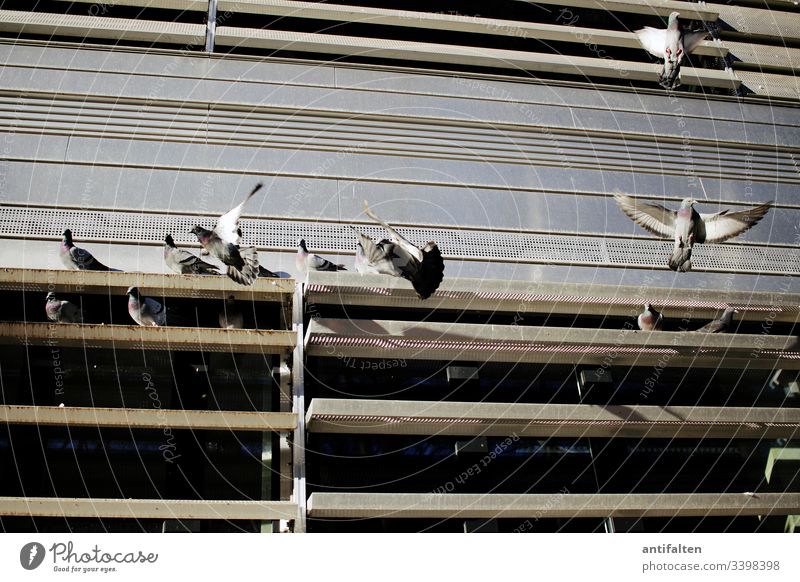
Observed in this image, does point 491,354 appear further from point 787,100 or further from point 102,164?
point 787,100

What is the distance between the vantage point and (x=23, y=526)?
11.4 metres

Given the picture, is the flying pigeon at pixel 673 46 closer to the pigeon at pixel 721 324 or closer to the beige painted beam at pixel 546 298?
the beige painted beam at pixel 546 298

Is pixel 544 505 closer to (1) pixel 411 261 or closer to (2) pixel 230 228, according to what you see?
(1) pixel 411 261

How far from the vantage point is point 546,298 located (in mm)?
13773

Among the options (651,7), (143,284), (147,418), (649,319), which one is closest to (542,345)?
(649,319)

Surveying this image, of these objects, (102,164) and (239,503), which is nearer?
(239,503)

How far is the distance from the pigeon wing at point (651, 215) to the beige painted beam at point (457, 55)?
16.5 feet

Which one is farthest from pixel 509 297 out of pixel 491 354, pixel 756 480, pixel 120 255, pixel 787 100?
pixel 787 100

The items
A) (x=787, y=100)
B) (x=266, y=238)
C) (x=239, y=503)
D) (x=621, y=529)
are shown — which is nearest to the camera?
Result: (x=239, y=503)

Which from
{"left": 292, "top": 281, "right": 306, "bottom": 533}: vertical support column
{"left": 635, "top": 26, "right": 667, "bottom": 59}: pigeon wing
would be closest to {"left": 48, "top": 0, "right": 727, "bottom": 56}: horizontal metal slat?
{"left": 635, "top": 26, "right": 667, "bottom": 59}: pigeon wing

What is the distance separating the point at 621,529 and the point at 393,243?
4917mm

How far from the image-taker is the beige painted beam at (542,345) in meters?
12.8

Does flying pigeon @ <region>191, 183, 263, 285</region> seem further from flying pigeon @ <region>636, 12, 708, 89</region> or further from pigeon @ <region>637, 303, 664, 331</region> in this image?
flying pigeon @ <region>636, 12, 708, 89</region>

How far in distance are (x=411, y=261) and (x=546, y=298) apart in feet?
7.76
